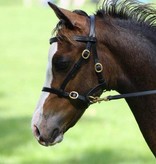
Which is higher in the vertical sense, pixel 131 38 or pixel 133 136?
pixel 131 38

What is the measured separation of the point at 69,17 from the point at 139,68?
0.63 m

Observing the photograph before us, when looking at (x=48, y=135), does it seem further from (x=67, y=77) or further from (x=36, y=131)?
(x=67, y=77)

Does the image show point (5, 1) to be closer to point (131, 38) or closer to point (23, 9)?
point (23, 9)

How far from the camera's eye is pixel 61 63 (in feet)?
14.7

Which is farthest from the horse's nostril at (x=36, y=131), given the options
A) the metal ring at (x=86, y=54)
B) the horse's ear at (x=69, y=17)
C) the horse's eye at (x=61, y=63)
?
the horse's ear at (x=69, y=17)

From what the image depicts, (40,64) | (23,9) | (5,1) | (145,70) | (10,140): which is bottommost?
(5,1)

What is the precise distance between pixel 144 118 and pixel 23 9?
1255 inches

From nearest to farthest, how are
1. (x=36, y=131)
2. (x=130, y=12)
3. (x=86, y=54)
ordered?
(x=86, y=54), (x=36, y=131), (x=130, y=12)

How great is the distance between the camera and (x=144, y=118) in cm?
456

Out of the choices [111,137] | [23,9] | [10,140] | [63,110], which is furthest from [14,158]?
[23,9]

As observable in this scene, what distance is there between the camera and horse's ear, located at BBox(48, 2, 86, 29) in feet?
14.5

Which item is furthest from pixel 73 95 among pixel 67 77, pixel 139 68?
pixel 139 68

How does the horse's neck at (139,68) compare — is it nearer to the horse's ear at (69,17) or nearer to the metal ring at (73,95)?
the horse's ear at (69,17)

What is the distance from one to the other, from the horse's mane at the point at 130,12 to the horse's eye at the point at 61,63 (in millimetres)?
474
